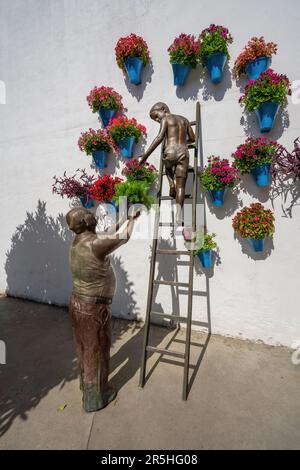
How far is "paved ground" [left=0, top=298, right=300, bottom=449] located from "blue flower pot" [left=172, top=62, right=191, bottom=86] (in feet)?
15.0

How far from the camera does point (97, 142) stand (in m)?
5.03

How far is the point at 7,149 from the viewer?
6.90 m

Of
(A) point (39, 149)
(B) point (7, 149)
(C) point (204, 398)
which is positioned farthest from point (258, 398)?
(B) point (7, 149)

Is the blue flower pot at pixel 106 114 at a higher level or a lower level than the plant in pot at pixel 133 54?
lower

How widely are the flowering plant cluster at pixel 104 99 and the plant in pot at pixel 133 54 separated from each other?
45 cm

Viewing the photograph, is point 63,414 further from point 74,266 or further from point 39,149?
point 39,149

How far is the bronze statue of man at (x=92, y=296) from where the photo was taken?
2799mm

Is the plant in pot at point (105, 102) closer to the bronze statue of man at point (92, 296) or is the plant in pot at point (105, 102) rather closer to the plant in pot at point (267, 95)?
the plant in pot at point (267, 95)

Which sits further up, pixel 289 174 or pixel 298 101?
pixel 298 101

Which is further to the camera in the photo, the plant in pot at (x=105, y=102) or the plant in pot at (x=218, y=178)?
A: the plant in pot at (x=105, y=102)

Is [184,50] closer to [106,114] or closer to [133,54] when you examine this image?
[133,54]

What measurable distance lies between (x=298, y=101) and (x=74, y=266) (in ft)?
13.4

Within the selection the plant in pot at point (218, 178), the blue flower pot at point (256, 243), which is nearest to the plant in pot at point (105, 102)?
the plant in pot at point (218, 178)

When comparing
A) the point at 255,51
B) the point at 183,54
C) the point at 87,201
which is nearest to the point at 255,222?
the point at 255,51
